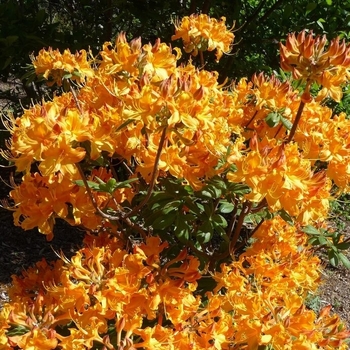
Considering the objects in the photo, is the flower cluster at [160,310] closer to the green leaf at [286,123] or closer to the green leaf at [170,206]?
the green leaf at [170,206]

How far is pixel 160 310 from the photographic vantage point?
1.69 m

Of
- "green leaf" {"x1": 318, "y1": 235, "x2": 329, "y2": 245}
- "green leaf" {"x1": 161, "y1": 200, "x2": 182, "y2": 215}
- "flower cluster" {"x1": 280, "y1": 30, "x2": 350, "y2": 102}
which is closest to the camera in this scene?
"flower cluster" {"x1": 280, "y1": 30, "x2": 350, "y2": 102}

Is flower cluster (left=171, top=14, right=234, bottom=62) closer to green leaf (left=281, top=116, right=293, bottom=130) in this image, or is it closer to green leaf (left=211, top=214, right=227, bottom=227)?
green leaf (left=281, top=116, right=293, bottom=130)

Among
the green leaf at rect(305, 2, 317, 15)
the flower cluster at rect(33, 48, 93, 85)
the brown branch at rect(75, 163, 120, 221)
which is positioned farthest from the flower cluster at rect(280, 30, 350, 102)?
the green leaf at rect(305, 2, 317, 15)

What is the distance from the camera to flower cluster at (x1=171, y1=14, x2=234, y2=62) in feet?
7.06

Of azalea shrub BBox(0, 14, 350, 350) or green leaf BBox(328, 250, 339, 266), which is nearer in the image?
azalea shrub BBox(0, 14, 350, 350)

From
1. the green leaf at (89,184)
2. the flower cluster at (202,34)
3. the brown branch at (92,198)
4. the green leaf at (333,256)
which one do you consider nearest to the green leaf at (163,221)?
the brown branch at (92,198)

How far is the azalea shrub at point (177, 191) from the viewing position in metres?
1.40

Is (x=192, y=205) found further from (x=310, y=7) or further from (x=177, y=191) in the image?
(x=310, y=7)

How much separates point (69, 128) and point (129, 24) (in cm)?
257

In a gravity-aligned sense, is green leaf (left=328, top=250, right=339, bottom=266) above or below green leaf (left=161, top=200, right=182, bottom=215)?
below

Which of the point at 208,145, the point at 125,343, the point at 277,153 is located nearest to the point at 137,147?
the point at 208,145

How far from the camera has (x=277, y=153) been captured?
1.42 metres

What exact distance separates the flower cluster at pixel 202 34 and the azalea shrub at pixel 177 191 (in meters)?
0.32
